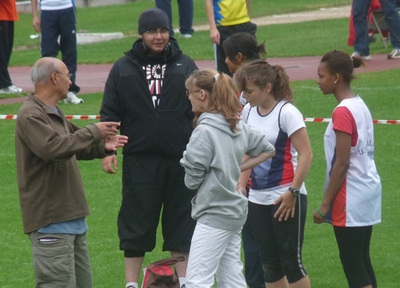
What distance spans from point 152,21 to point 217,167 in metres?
1.60

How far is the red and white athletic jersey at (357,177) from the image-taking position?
578cm

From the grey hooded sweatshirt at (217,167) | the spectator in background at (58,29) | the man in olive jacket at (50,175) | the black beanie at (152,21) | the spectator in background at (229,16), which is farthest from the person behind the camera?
the spectator in background at (58,29)

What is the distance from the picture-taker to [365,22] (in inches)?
639

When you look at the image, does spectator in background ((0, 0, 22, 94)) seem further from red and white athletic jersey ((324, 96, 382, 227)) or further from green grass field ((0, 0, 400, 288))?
red and white athletic jersey ((324, 96, 382, 227))

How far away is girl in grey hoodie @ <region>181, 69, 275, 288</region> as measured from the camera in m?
5.60

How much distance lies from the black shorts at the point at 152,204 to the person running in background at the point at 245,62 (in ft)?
1.65

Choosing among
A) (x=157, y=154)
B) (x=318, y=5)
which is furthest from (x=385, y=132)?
(x=318, y=5)

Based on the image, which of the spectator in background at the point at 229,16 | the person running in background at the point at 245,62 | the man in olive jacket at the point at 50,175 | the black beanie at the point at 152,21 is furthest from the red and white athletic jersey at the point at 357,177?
the spectator in background at the point at 229,16

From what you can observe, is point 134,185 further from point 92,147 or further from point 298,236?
point 298,236

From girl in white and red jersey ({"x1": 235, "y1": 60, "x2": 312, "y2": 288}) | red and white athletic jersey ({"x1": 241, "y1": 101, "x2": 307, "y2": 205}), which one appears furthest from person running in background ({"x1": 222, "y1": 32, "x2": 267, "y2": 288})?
red and white athletic jersey ({"x1": 241, "y1": 101, "x2": 307, "y2": 205})

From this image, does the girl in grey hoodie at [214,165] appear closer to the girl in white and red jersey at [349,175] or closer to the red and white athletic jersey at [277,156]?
the red and white athletic jersey at [277,156]

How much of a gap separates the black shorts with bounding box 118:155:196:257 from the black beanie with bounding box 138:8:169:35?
96cm

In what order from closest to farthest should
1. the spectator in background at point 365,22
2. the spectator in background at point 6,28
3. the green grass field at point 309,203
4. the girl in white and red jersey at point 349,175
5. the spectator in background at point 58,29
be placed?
the girl in white and red jersey at point 349,175 < the green grass field at point 309,203 < the spectator in background at point 58,29 < the spectator in background at point 6,28 < the spectator in background at point 365,22

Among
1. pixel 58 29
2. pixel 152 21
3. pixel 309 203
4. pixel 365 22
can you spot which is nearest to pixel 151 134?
pixel 152 21
